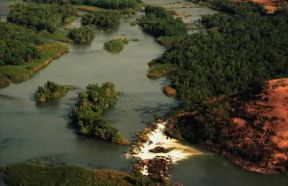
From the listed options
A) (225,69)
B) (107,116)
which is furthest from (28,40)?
(225,69)

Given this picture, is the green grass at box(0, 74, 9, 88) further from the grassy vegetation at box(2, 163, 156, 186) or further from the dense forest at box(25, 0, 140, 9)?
the dense forest at box(25, 0, 140, 9)

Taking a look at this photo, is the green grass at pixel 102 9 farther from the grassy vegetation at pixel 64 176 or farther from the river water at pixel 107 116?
the grassy vegetation at pixel 64 176

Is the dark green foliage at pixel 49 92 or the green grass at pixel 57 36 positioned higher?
the green grass at pixel 57 36

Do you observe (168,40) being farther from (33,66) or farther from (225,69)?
(33,66)

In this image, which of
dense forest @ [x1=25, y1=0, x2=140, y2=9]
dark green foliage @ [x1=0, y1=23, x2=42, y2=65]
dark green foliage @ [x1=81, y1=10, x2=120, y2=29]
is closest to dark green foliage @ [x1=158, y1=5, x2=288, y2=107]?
dark green foliage @ [x1=81, y1=10, x2=120, y2=29]

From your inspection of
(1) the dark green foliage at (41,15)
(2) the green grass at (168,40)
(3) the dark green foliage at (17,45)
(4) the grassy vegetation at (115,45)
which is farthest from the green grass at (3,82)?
(2) the green grass at (168,40)

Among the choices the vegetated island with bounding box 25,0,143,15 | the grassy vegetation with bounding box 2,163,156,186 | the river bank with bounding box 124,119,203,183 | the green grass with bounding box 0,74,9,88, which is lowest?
the grassy vegetation with bounding box 2,163,156,186
